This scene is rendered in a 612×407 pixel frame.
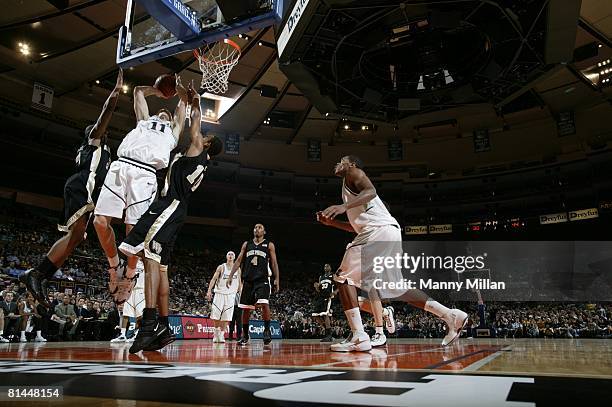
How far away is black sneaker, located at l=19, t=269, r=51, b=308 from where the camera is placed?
369 cm

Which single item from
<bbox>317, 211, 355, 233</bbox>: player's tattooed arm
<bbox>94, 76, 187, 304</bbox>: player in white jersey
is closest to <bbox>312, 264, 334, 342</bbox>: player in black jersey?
<bbox>317, 211, 355, 233</bbox>: player's tattooed arm

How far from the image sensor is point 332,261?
1080 inches

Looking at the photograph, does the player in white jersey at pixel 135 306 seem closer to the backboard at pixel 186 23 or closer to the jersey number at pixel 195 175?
the backboard at pixel 186 23

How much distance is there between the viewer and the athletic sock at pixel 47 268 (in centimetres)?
379

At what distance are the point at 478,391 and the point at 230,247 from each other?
25.0 metres

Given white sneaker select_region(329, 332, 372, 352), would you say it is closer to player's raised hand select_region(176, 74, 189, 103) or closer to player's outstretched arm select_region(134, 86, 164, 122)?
player's raised hand select_region(176, 74, 189, 103)

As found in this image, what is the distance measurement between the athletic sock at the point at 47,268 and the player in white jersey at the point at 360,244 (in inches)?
94.8

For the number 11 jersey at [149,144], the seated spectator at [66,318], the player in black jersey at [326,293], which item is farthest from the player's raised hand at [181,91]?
the seated spectator at [66,318]

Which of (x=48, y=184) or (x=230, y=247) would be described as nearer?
(x=48, y=184)

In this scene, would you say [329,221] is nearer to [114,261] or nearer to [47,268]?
[114,261]

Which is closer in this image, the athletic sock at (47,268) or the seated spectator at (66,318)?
the athletic sock at (47,268)

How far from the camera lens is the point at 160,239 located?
3.56 metres

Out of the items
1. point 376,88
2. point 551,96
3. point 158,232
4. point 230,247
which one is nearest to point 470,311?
point 551,96

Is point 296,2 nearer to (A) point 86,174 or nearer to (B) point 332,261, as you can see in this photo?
(A) point 86,174
